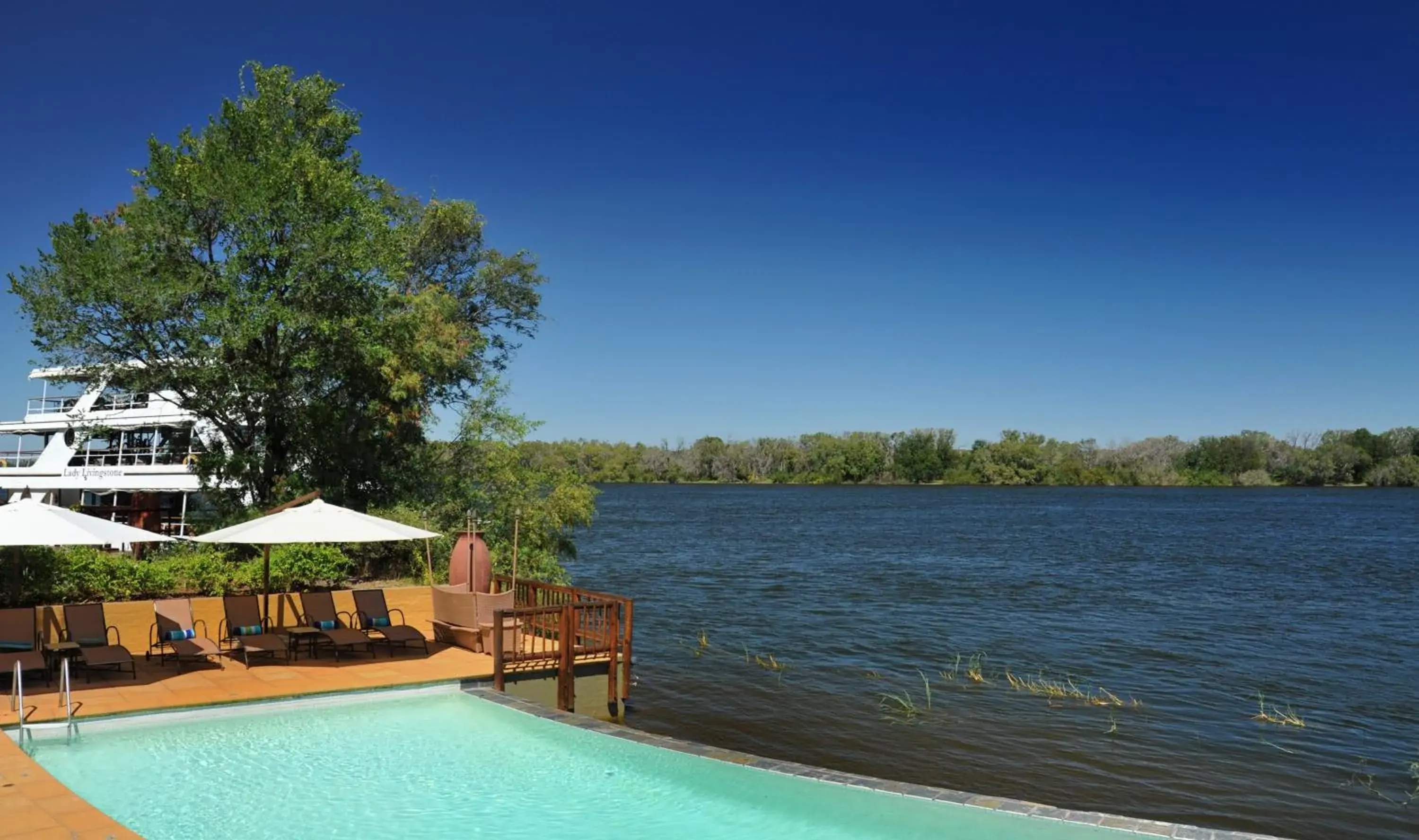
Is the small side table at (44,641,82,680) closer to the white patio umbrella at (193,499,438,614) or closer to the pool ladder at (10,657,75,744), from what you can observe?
the pool ladder at (10,657,75,744)

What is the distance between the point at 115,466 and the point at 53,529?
24.3 metres

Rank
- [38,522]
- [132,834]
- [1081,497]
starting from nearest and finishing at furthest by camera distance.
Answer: [132,834] < [38,522] < [1081,497]

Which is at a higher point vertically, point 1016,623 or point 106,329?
point 106,329

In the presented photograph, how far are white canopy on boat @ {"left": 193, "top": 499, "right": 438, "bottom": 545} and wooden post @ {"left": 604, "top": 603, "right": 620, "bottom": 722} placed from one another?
7.92 ft

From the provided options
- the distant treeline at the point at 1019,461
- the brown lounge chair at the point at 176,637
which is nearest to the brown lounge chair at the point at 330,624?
the brown lounge chair at the point at 176,637

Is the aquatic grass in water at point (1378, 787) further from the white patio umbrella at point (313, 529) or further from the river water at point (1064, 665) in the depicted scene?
the white patio umbrella at point (313, 529)

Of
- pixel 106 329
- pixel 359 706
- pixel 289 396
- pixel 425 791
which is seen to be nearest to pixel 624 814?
pixel 425 791

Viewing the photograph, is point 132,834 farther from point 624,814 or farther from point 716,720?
point 716,720

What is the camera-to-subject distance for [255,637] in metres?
11.9

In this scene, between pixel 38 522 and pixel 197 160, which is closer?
pixel 38 522

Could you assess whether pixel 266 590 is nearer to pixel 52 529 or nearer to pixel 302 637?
pixel 302 637

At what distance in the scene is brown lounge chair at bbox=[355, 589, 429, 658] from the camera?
12.6 metres

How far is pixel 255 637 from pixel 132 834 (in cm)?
615

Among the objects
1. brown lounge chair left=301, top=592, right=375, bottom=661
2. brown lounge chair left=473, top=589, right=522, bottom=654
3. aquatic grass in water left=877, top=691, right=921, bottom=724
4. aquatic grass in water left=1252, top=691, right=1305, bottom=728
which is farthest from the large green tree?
aquatic grass in water left=1252, top=691, right=1305, bottom=728
